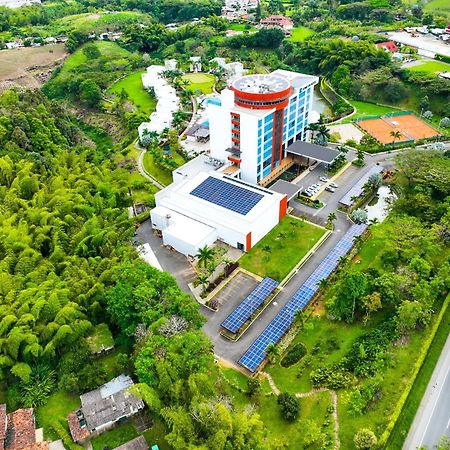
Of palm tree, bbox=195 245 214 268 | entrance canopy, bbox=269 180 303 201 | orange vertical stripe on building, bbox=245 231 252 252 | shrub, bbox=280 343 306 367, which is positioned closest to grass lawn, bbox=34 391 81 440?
shrub, bbox=280 343 306 367

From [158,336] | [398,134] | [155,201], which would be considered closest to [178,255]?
[155,201]

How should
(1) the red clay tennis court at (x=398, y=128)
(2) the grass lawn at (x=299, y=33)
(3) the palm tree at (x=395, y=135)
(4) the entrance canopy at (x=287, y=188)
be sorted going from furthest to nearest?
(2) the grass lawn at (x=299, y=33), (1) the red clay tennis court at (x=398, y=128), (3) the palm tree at (x=395, y=135), (4) the entrance canopy at (x=287, y=188)

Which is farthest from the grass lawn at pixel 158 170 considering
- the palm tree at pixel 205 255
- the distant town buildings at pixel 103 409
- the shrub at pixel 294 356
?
the distant town buildings at pixel 103 409

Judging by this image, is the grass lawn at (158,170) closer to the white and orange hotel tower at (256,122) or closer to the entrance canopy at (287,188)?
the white and orange hotel tower at (256,122)

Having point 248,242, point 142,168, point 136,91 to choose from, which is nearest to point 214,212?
point 248,242

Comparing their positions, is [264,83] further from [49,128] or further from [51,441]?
[51,441]

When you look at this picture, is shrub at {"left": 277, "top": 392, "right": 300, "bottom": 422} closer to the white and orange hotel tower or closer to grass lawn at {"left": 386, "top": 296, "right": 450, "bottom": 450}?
grass lawn at {"left": 386, "top": 296, "right": 450, "bottom": 450}
